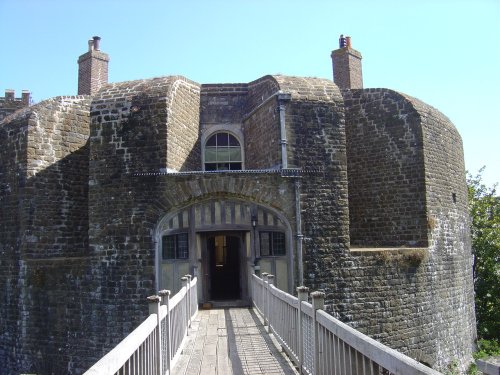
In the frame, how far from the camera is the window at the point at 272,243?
13.3 m

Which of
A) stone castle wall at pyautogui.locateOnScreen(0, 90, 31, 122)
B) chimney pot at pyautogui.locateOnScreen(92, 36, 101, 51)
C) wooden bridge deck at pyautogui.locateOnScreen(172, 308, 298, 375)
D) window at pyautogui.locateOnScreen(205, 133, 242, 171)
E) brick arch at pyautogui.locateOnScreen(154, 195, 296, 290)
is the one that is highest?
chimney pot at pyautogui.locateOnScreen(92, 36, 101, 51)

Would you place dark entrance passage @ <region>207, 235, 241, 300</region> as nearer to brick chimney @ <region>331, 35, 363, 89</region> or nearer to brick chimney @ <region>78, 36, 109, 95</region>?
brick chimney @ <region>331, 35, 363, 89</region>

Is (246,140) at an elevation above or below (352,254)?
above

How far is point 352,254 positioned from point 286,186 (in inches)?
103

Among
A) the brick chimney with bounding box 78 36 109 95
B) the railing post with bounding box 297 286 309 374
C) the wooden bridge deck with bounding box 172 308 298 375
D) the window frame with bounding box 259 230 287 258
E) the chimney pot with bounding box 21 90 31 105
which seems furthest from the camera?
the chimney pot with bounding box 21 90 31 105

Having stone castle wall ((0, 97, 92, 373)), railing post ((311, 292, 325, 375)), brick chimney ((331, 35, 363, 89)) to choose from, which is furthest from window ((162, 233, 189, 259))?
brick chimney ((331, 35, 363, 89))

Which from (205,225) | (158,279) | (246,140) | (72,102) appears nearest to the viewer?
(158,279)

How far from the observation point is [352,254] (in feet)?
42.8

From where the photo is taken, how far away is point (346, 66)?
1995cm

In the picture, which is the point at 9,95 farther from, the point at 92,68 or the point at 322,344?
the point at 322,344

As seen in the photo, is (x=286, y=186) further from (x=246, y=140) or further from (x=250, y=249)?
(x=246, y=140)

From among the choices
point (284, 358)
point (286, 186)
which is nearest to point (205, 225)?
point (286, 186)

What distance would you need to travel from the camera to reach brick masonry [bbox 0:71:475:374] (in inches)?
496

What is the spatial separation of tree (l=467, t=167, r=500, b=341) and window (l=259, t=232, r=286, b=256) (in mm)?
11832
